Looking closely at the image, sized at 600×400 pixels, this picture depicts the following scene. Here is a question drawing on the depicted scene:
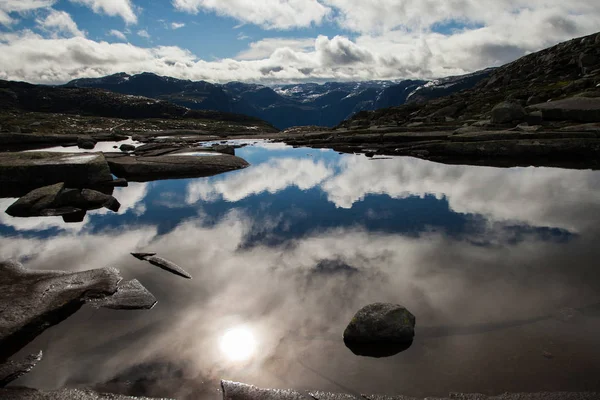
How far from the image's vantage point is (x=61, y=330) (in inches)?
363

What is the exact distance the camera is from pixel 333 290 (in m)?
11.0

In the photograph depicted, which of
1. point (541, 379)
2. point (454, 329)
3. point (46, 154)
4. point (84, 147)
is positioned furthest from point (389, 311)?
point (84, 147)

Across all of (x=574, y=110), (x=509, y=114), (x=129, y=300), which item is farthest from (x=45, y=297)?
(x=574, y=110)

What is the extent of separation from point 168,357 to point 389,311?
17.1 feet

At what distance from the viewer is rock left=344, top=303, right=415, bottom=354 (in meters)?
8.24

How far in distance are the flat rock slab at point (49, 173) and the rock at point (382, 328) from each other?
27.3 metres

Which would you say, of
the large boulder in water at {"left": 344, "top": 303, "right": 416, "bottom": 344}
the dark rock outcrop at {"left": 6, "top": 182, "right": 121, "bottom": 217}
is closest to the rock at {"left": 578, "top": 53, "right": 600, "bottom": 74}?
the large boulder in water at {"left": 344, "top": 303, "right": 416, "bottom": 344}

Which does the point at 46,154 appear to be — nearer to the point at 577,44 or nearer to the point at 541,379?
the point at 541,379

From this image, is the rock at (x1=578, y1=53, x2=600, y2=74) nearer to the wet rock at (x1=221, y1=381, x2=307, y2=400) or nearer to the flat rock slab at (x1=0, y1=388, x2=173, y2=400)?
the wet rock at (x1=221, y1=381, x2=307, y2=400)

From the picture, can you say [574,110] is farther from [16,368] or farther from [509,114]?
[16,368]

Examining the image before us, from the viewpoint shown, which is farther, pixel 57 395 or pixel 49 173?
pixel 49 173

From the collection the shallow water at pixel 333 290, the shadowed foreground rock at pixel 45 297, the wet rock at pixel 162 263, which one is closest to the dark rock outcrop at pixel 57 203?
the shallow water at pixel 333 290

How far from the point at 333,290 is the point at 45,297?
846cm

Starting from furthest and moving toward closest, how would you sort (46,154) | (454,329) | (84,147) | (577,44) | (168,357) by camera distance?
(577,44), (84,147), (46,154), (454,329), (168,357)
